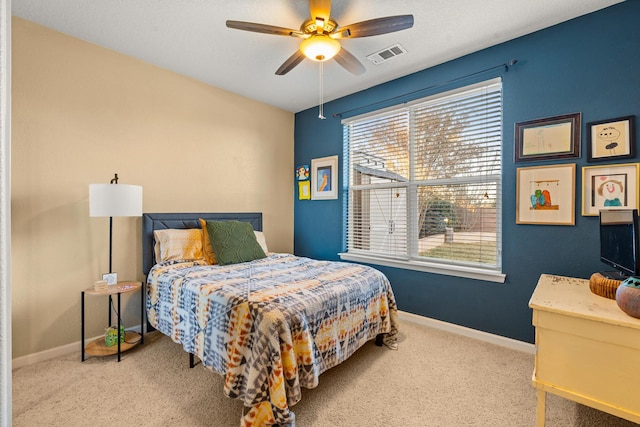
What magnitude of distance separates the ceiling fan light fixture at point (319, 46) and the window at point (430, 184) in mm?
1325

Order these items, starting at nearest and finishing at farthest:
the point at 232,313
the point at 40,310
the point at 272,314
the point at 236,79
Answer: the point at 272,314 < the point at 232,313 < the point at 40,310 < the point at 236,79

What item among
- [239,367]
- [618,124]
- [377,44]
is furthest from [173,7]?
[618,124]

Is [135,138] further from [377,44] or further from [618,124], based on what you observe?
[618,124]

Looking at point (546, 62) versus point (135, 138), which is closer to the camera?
point (546, 62)

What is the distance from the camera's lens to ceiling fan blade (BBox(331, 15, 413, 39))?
191cm

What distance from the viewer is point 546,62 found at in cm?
243

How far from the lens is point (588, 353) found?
1.43 meters

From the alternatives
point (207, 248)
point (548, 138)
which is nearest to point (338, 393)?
point (207, 248)

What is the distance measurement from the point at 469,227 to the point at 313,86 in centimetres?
237

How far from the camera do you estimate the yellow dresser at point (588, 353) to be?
1341 millimetres

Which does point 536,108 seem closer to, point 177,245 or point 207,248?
point 207,248

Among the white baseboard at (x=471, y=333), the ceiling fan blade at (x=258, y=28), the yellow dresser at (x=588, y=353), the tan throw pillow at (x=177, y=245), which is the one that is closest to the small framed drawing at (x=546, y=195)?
the yellow dresser at (x=588, y=353)

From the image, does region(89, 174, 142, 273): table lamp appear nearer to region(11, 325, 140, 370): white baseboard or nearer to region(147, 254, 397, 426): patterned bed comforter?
region(147, 254, 397, 426): patterned bed comforter

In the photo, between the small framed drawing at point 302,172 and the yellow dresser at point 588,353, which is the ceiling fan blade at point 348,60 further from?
the yellow dresser at point 588,353
